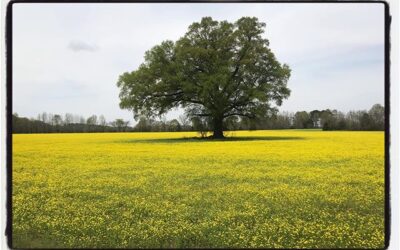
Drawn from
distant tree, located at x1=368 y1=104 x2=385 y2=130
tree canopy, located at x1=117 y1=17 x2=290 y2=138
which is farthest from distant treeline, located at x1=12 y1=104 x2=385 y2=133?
tree canopy, located at x1=117 y1=17 x2=290 y2=138

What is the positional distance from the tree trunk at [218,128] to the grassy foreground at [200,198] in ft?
14.4

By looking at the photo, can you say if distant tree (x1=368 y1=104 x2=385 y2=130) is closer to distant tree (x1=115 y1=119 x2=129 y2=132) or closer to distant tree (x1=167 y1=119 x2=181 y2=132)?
distant tree (x1=115 y1=119 x2=129 y2=132)

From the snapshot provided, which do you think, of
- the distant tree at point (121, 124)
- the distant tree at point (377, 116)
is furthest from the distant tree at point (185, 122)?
the distant tree at point (377, 116)

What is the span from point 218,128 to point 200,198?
1032 cm

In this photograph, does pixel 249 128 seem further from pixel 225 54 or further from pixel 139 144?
pixel 139 144

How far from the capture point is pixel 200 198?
8.06 metres

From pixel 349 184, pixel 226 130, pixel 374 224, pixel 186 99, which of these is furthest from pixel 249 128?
pixel 374 224

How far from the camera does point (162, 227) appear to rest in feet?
21.3

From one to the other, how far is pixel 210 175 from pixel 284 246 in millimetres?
4664

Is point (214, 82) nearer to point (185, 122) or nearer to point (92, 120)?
point (185, 122)

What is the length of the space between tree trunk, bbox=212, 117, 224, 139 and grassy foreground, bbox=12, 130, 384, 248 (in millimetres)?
4376

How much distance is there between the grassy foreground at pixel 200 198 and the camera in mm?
6188

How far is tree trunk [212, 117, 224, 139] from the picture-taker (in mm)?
18312

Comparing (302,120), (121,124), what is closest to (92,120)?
(121,124)
